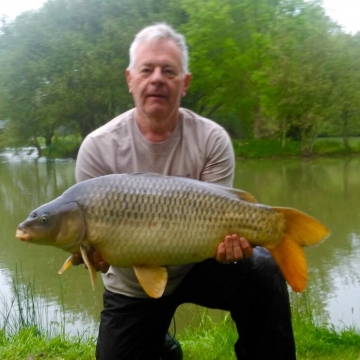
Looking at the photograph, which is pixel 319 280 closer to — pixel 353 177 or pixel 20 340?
pixel 20 340

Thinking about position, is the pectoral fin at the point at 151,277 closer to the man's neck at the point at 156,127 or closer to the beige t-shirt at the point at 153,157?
the beige t-shirt at the point at 153,157

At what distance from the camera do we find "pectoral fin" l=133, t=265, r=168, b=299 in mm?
1664

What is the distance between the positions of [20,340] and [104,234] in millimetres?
1042

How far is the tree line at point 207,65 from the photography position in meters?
16.0

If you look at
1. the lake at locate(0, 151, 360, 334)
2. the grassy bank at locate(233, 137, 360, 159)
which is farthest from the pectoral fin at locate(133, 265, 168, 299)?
the grassy bank at locate(233, 137, 360, 159)

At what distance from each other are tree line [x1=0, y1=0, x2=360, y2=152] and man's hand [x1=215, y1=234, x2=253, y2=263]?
14621 millimetres

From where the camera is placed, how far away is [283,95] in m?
16.3

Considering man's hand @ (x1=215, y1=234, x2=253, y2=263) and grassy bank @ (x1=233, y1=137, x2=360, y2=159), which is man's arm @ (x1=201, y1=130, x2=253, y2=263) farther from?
grassy bank @ (x1=233, y1=137, x2=360, y2=159)

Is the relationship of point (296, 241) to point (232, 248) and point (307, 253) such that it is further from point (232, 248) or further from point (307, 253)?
point (307, 253)

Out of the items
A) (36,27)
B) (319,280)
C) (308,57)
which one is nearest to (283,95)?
(308,57)

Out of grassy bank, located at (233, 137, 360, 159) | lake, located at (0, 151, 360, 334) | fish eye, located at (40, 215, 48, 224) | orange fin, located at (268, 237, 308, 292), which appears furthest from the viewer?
grassy bank, located at (233, 137, 360, 159)

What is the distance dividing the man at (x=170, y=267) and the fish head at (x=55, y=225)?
304 mm

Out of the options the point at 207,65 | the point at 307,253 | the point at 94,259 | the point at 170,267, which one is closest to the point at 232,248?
the point at 170,267

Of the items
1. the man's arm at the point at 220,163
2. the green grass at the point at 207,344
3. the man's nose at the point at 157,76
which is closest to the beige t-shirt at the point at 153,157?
the man's arm at the point at 220,163
